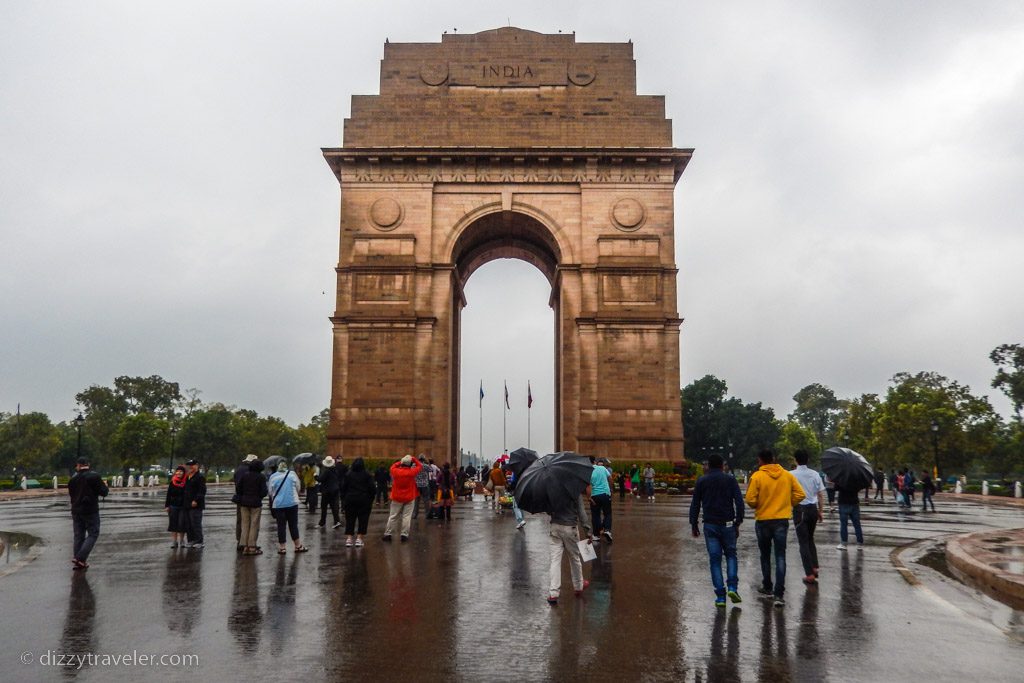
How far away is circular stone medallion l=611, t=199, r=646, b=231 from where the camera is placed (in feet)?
123

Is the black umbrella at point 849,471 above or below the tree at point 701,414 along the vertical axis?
below

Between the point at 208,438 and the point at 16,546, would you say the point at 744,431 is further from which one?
the point at 16,546

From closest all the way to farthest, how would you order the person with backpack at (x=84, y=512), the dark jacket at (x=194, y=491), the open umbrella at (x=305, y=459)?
the person with backpack at (x=84, y=512) → the dark jacket at (x=194, y=491) → the open umbrella at (x=305, y=459)

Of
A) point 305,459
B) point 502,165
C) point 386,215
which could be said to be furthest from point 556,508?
point 502,165

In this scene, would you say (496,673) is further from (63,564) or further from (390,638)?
(63,564)

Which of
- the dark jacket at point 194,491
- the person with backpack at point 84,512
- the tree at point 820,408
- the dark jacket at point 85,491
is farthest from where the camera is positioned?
the tree at point 820,408

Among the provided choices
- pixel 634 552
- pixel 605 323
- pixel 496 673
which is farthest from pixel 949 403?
pixel 496 673

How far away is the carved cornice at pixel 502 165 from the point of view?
123 ft

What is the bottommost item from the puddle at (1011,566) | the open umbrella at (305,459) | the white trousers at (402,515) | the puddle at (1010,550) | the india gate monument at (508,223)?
the puddle at (1010,550)

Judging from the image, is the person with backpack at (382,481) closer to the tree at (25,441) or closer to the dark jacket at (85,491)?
the dark jacket at (85,491)

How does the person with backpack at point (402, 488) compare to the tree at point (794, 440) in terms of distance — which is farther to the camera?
the tree at point (794, 440)

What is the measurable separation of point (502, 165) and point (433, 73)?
19.2 ft

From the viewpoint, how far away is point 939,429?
5756 cm

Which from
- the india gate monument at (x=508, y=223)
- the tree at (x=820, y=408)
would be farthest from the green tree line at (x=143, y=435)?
the tree at (x=820, y=408)
